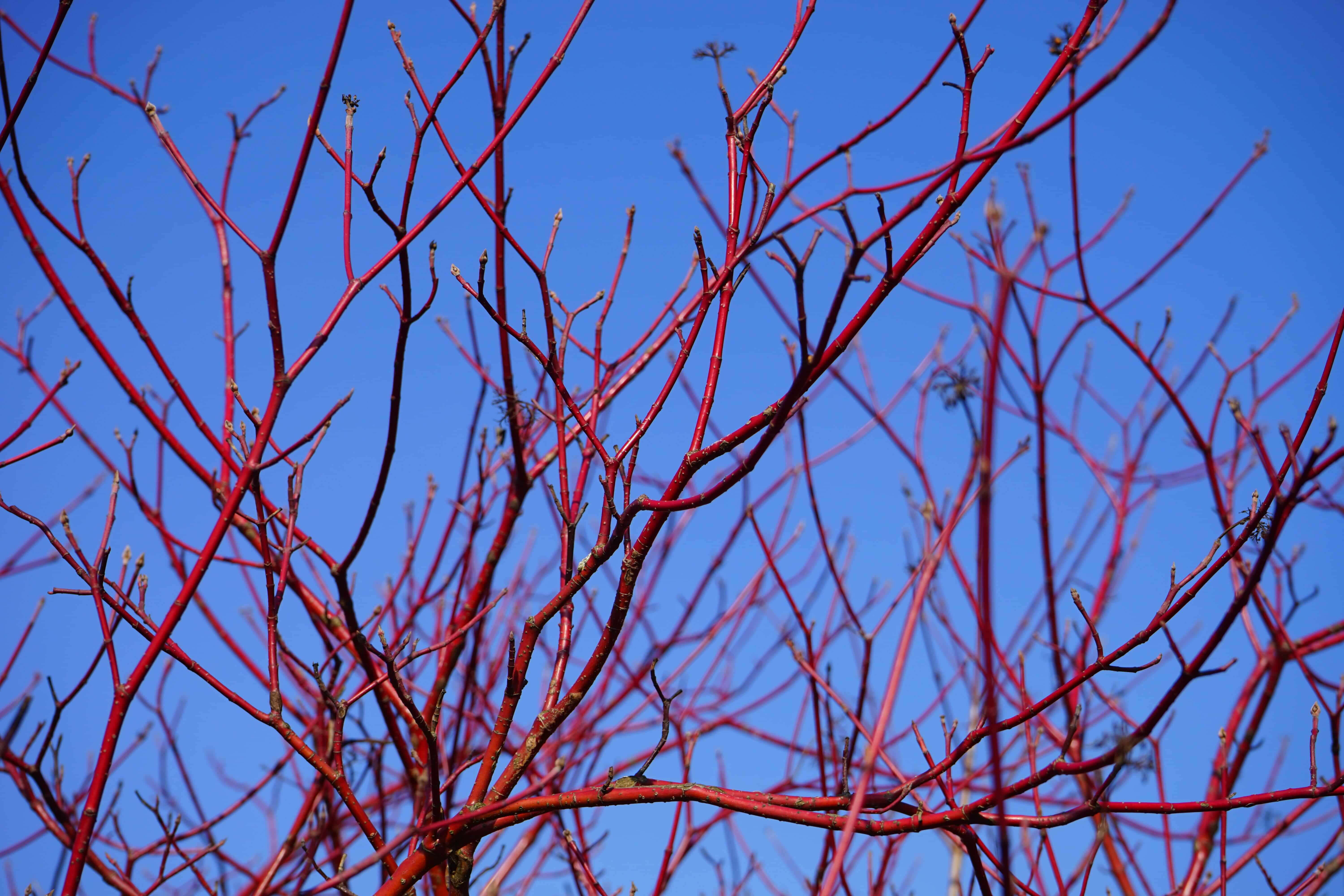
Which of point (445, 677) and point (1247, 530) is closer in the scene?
point (1247, 530)

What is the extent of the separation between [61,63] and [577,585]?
1.68m

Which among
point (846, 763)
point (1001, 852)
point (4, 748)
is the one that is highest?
point (4, 748)

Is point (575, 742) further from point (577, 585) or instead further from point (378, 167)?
point (378, 167)

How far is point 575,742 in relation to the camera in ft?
9.37

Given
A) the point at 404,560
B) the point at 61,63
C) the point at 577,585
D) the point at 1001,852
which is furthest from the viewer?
the point at 404,560

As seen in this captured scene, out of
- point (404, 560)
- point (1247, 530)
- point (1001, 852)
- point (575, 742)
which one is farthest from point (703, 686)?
point (1001, 852)

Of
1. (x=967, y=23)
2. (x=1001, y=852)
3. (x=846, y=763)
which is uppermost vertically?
(x=967, y=23)

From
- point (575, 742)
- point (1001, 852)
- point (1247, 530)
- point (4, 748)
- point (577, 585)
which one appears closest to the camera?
point (1001, 852)

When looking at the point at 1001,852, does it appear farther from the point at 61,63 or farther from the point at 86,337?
the point at 61,63

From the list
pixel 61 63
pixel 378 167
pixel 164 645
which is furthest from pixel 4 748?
pixel 61 63

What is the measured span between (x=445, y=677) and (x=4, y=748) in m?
0.82

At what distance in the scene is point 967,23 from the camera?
4.13ft

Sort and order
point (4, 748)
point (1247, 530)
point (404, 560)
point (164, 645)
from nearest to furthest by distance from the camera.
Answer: point (1247, 530)
point (164, 645)
point (4, 748)
point (404, 560)

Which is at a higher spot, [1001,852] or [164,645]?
[164,645]
